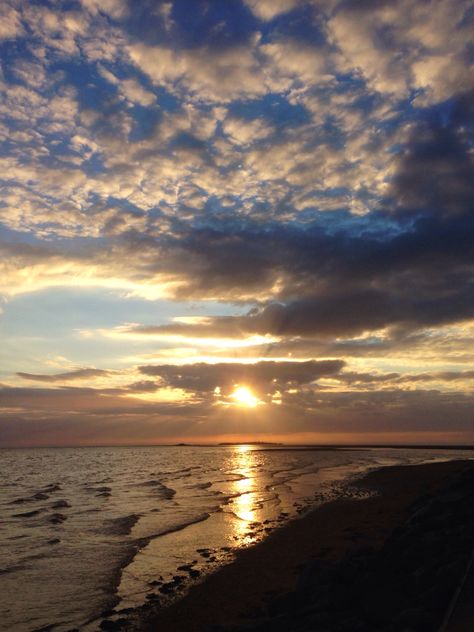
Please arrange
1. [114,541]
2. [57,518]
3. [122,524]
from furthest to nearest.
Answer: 1. [57,518]
2. [122,524]
3. [114,541]

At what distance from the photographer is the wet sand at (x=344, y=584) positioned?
9086 mm

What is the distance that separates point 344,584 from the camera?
38.0 ft

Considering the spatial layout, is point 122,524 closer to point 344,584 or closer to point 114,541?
point 114,541

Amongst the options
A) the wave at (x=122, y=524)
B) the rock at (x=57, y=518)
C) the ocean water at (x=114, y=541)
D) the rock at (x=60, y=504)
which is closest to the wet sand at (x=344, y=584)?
the ocean water at (x=114, y=541)

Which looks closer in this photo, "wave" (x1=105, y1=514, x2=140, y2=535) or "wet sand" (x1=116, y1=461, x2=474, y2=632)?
"wet sand" (x1=116, y1=461, x2=474, y2=632)

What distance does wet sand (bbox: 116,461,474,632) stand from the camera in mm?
9086

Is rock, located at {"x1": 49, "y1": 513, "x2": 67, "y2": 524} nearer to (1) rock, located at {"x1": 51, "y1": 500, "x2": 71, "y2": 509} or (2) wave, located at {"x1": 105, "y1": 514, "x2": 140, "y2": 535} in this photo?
(2) wave, located at {"x1": 105, "y1": 514, "x2": 140, "y2": 535}

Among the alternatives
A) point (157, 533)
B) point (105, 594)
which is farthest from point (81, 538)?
point (105, 594)

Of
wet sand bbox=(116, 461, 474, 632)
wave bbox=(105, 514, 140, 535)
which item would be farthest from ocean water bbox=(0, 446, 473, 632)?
wet sand bbox=(116, 461, 474, 632)

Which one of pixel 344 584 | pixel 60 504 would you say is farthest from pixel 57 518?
pixel 344 584

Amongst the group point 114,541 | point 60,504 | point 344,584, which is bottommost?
point 60,504

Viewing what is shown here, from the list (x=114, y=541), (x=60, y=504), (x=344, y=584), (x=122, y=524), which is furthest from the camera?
(x=60, y=504)

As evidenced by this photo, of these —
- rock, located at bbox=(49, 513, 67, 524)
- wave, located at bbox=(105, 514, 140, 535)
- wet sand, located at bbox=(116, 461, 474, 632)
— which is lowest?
rock, located at bbox=(49, 513, 67, 524)

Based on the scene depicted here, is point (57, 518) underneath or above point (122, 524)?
underneath
